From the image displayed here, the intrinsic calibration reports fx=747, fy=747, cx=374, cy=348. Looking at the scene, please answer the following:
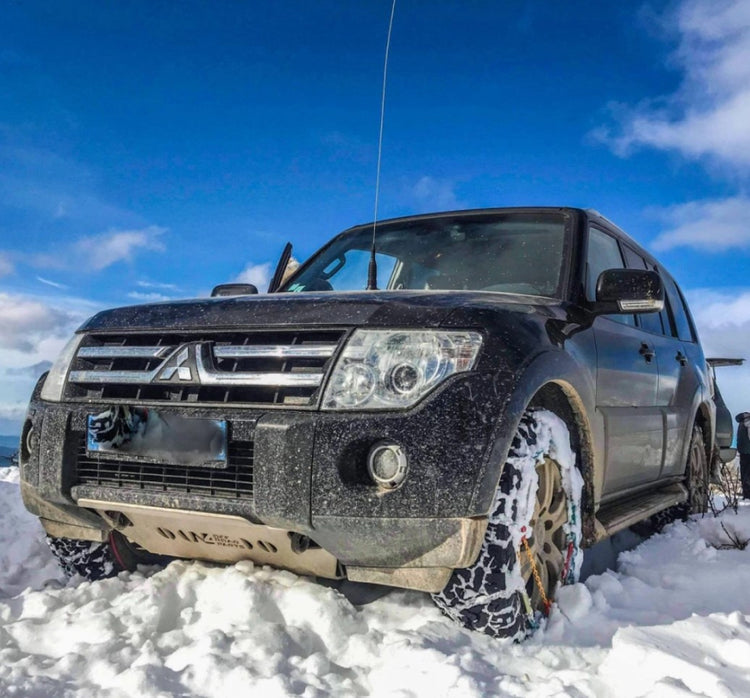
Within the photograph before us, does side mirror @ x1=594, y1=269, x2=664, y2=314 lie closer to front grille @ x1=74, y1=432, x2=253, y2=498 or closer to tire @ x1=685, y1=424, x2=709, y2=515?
front grille @ x1=74, y1=432, x2=253, y2=498

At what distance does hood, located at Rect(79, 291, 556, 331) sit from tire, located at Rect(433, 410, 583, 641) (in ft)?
1.52

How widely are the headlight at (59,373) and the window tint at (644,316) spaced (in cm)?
293

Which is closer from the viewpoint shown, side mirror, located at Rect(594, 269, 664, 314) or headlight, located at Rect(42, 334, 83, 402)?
headlight, located at Rect(42, 334, 83, 402)

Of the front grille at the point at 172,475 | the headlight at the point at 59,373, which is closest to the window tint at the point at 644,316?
the front grille at the point at 172,475

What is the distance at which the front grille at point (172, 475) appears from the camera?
237cm

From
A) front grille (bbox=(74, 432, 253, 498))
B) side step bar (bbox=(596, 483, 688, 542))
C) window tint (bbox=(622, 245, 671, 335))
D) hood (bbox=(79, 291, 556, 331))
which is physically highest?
window tint (bbox=(622, 245, 671, 335))

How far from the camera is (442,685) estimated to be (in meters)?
2.02

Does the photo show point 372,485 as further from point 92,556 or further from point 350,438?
point 92,556

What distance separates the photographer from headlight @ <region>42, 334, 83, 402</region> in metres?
2.82

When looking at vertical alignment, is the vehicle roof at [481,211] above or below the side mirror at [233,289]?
above

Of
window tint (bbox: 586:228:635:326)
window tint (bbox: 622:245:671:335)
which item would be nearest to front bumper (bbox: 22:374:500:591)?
window tint (bbox: 586:228:635:326)

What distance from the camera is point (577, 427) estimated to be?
2996 mm

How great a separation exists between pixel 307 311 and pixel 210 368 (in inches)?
14.6

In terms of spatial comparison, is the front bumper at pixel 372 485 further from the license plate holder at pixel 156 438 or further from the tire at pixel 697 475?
the tire at pixel 697 475
